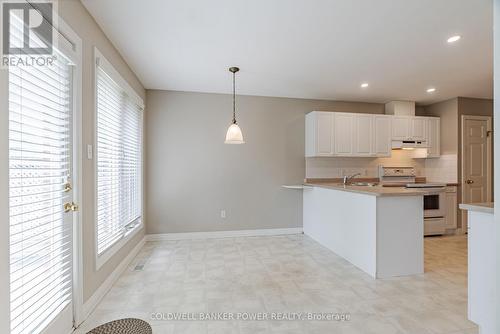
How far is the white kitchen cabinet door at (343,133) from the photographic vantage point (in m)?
4.54

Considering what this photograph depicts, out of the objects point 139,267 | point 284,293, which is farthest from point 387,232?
point 139,267

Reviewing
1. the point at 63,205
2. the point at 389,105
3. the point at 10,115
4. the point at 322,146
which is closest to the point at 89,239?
the point at 63,205

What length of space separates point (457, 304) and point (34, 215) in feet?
11.2

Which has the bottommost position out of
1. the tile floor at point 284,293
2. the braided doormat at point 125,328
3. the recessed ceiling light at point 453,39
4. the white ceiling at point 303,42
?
the tile floor at point 284,293

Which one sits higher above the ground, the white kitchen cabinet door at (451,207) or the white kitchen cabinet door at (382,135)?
the white kitchen cabinet door at (382,135)

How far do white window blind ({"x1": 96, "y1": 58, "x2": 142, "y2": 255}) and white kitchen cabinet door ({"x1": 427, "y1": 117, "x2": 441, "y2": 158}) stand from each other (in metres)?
5.29

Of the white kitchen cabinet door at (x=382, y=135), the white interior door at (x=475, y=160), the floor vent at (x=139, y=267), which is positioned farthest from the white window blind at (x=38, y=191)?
the white interior door at (x=475, y=160)

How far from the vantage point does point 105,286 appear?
8.13 feet

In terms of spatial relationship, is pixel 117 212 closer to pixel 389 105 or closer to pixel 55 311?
pixel 55 311

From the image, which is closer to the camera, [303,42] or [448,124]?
[303,42]

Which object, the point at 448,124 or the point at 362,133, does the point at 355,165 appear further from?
the point at 448,124

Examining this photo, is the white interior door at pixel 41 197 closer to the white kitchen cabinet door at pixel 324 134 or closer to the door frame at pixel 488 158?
the white kitchen cabinet door at pixel 324 134

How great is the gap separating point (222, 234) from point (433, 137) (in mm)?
4470

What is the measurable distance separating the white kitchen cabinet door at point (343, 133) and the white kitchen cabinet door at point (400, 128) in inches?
33.6
